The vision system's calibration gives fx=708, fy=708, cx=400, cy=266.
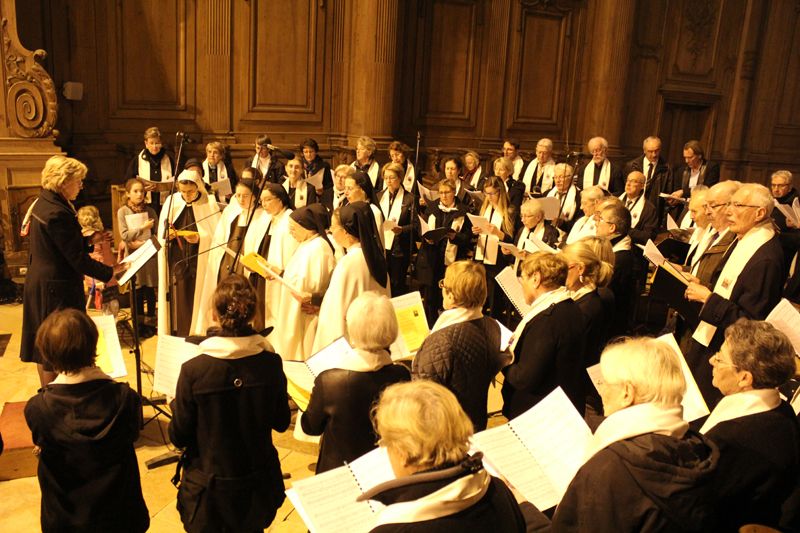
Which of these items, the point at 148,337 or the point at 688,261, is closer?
the point at 688,261

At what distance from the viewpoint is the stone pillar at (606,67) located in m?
12.0

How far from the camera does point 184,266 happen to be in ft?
20.3

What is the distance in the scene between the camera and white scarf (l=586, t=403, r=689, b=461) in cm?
225

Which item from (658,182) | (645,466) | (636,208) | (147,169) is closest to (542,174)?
(658,182)

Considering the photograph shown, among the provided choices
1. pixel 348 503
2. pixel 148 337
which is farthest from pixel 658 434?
pixel 148 337

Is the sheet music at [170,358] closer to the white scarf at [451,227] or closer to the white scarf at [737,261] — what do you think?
the white scarf at [737,261]

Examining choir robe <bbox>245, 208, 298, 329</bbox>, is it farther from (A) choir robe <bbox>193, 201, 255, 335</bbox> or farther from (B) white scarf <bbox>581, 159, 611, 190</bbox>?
(B) white scarf <bbox>581, 159, 611, 190</bbox>

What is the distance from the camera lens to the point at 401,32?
11.0 metres

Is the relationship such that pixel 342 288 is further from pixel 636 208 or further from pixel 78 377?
pixel 636 208

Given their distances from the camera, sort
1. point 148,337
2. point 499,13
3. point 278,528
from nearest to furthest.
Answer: point 278,528 < point 148,337 < point 499,13

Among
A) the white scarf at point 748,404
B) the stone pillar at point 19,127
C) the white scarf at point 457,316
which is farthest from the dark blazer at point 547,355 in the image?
the stone pillar at point 19,127

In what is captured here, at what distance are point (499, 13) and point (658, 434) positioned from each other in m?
10.6

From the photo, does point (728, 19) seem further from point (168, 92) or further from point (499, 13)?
point (168, 92)

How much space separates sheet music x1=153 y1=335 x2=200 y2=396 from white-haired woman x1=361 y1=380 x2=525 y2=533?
5.63ft
